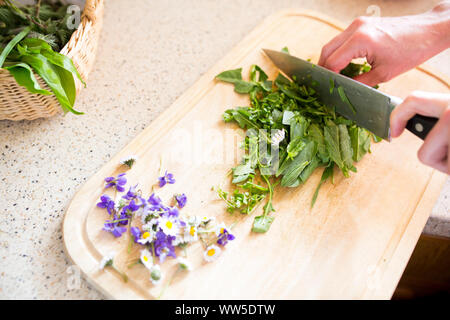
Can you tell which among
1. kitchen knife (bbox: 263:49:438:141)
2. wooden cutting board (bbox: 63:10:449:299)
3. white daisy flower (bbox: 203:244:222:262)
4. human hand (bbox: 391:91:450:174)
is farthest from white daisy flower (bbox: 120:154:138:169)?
human hand (bbox: 391:91:450:174)

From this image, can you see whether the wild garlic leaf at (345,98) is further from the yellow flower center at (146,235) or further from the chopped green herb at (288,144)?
the yellow flower center at (146,235)

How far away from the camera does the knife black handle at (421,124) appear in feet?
3.32

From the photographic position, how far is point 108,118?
130cm

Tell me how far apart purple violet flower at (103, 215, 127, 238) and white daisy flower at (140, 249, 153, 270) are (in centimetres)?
8

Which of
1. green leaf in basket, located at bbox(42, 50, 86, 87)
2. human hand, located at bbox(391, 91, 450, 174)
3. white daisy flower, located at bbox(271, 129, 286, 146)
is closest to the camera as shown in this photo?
human hand, located at bbox(391, 91, 450, 174)

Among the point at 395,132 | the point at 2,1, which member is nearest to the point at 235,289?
the point at 395,132

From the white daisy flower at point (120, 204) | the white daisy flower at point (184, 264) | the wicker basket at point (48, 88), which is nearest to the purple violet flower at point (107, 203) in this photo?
the white daisy flower at point (120, 204)

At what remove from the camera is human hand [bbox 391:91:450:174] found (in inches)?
37.0

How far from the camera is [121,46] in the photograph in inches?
58.6

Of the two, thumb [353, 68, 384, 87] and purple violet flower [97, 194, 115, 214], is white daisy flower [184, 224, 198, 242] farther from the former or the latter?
thumb [353, 68, 384, 87]

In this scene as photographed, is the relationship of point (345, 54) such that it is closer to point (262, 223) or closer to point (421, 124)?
point (421, 124)

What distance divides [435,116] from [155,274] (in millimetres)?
767
